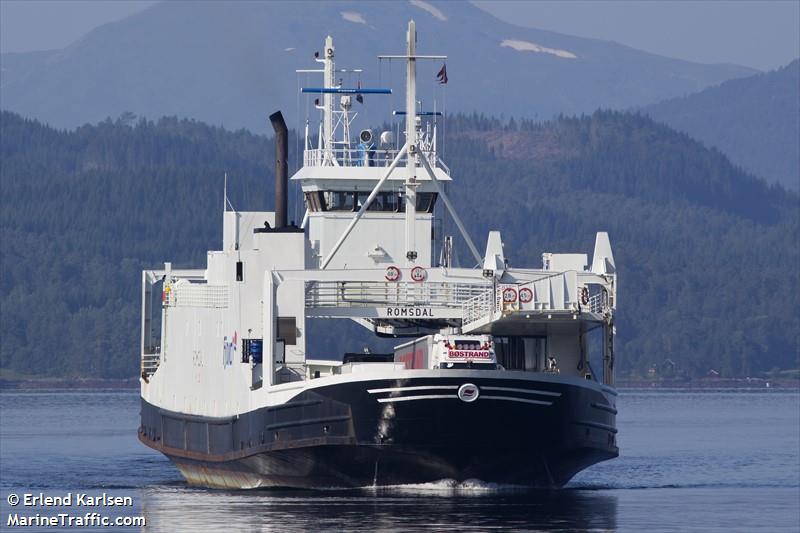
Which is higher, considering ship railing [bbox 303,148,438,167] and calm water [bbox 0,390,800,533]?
ship railing [bbox 303,148,438,167]

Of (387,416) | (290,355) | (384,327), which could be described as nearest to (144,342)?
(384,327)

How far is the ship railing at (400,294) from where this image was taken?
51312 mm

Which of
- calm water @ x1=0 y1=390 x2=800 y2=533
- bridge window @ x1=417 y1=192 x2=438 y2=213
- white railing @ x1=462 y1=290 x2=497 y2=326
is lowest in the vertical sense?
calm water @ x1=0 y1=390 x2=800 y2=533

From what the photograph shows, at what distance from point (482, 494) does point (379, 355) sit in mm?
8067

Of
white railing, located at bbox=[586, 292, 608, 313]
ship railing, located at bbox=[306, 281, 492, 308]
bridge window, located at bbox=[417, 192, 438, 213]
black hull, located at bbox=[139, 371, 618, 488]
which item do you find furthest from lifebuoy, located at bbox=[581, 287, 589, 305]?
bridge window, located at bbox=[417, 192, 438, 213]

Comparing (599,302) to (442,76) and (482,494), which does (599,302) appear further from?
(442,76)

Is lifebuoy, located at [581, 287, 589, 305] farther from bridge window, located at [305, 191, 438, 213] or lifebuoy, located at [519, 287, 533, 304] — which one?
bridge window, located at [305, 191, 438, 213]

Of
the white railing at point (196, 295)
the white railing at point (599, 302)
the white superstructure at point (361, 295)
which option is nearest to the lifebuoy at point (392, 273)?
the white superstructure at point (361, 295)

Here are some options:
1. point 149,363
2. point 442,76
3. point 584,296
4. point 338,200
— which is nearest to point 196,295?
point 338,200

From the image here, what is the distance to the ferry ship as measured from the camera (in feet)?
148

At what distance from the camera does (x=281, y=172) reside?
5572 centimetres

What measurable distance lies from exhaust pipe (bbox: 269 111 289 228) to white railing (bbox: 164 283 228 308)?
2.69 metres

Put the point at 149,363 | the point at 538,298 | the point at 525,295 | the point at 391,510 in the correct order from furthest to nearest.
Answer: the point at 149,363, the point at 538,298, the point at 525,295, the point at 391,510

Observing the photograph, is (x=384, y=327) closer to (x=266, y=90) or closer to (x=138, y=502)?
(x=138, y=502)
